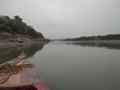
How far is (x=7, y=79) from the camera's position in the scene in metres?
5.39

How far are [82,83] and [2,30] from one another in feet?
141

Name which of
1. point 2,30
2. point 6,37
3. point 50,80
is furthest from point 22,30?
point 50,80

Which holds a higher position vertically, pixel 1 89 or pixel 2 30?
pixel 2 30

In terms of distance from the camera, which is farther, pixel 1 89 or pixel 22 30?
pixel 22 30

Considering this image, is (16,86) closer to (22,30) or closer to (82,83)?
(82,83)

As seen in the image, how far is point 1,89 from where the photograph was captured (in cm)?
466

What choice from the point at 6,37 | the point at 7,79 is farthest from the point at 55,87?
the point at 6,37

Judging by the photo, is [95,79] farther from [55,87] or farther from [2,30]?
[2,30]

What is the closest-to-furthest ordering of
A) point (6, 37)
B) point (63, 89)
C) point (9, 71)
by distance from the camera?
point (9, 71)
point (63, 89)
point (6, 37)

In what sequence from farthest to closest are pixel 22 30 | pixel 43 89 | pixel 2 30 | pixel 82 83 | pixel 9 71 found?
pixel 22 30, pixel 2 30, pixel 82 83, pixel 9 71, pixel 43 89

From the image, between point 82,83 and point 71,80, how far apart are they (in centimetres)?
73

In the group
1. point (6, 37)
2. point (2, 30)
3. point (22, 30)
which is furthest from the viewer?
point (22, 30)

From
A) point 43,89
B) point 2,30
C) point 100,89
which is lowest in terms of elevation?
point 100,89

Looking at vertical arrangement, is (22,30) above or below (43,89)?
above
